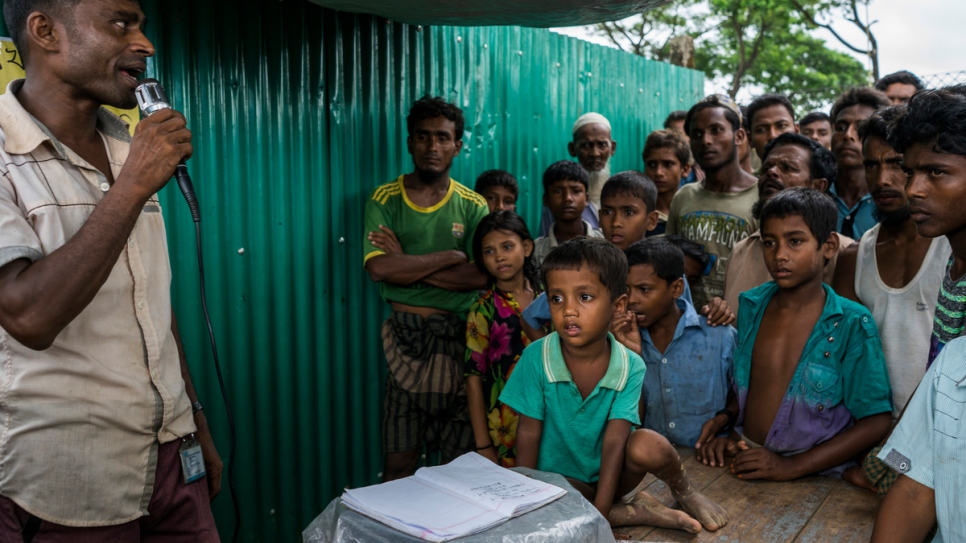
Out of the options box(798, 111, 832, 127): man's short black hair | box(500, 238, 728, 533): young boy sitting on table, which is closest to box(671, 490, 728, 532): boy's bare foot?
box(500, 238, 728, 533): young boy sitting on table

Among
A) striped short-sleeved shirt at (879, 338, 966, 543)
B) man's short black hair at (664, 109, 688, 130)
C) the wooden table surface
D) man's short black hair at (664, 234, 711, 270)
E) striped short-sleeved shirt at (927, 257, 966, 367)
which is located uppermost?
man's short black hair at (664, 109, 688, 130)

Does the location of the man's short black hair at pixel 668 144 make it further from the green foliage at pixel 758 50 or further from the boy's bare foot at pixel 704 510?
the green foliage at pixel 758 50

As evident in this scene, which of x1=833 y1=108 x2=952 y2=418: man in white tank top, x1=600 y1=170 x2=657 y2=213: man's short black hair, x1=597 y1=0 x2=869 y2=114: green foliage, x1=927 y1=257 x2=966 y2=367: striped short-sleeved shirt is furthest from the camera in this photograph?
x1=597 y1=0 x2=869 y2=114: green foliage

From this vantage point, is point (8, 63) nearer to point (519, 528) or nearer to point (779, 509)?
point (519, 528)

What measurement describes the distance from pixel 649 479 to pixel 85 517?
2.02 m

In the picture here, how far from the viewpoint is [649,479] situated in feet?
9.36

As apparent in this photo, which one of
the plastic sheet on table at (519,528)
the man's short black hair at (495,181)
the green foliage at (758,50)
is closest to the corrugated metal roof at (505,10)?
the man's short black hair at (495,181)

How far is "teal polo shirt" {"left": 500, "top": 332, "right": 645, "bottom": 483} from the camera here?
2471 mm

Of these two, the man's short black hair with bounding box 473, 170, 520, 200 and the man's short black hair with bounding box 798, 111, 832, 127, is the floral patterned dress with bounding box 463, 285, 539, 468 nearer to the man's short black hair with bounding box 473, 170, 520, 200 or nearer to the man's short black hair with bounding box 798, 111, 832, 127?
the man's short black hair with bounding box 473, 170, 520, 200

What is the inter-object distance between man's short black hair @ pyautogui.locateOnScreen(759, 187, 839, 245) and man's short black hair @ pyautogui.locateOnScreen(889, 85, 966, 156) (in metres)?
0.85

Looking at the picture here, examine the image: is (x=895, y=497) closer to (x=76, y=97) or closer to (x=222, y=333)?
(x=76, y=97)

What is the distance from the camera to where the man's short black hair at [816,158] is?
A: 3936 millimetres

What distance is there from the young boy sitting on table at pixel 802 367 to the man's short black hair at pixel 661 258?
33 centimetres

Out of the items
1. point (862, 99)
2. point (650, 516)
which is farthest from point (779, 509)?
point (862, 99)
